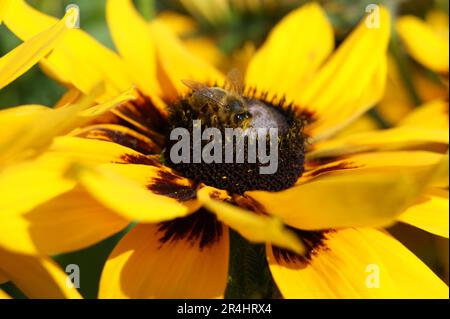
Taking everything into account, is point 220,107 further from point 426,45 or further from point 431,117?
point 426,45

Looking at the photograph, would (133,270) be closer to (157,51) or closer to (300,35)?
(157,51)

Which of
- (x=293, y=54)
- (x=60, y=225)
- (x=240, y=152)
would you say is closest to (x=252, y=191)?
(x=240, y=152)

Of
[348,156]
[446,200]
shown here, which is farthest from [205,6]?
[446,200]

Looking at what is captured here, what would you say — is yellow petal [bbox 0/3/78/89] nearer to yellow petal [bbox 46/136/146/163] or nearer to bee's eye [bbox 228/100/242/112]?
yellow petal [bbox 46/136/146/163]

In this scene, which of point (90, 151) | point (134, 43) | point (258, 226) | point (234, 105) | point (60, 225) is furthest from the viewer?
point (134, 43)

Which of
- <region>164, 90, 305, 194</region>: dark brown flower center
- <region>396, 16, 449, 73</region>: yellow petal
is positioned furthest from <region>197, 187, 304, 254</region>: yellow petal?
<region>396, 16, 449, 73</region>: yellow petal

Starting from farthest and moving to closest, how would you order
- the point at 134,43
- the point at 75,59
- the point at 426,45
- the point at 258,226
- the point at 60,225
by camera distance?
the point at 426,45, the point at 134,43, the point at 75,59, the point at 60,225, the point at 258,226

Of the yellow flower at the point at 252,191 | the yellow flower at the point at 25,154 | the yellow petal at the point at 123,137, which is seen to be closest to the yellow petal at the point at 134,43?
the yellow flower at the point at 252,191
